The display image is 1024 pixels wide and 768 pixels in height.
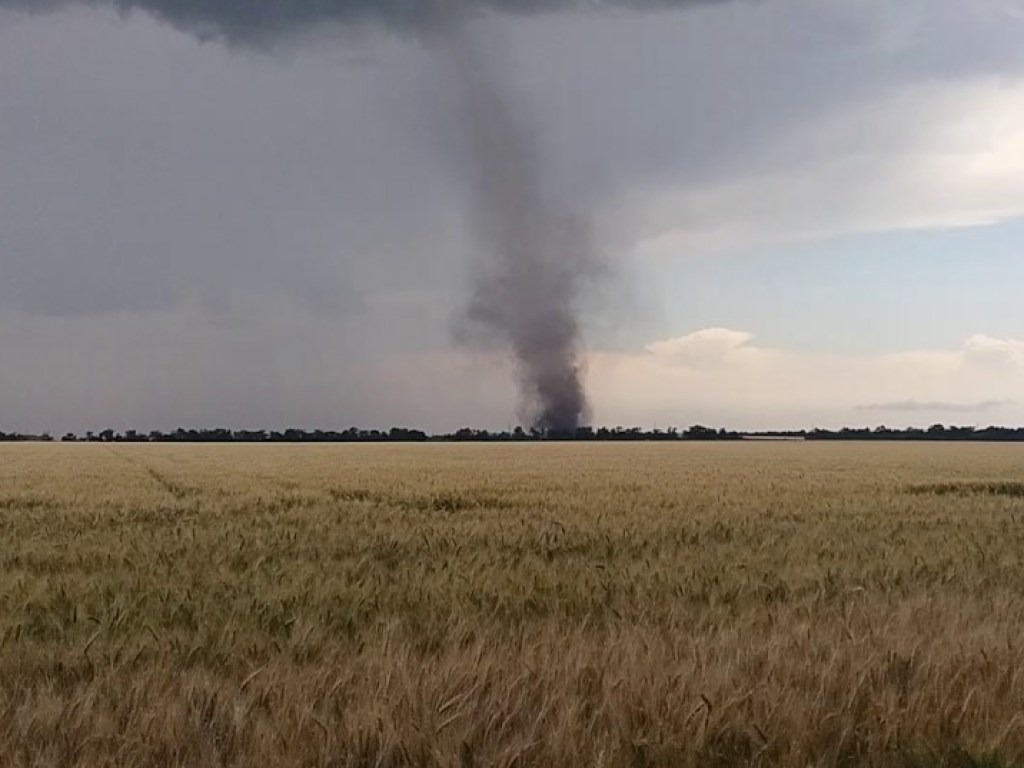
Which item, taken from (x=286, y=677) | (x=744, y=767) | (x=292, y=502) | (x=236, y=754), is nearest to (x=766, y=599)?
(x=744, y=767)

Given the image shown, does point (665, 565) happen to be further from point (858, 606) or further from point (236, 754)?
point (236, 754)

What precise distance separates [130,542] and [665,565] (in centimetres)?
518

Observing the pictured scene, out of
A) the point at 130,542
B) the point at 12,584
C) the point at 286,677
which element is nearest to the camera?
the point at 286,677

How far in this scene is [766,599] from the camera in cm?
657

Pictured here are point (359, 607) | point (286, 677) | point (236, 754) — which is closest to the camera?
point (236, 754)

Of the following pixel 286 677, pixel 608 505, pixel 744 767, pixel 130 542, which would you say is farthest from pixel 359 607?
pixel 608 505

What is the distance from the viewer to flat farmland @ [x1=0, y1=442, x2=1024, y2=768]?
3.45 meters

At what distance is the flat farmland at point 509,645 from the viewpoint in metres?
3.45

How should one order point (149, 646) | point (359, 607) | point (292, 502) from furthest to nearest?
1. point (292, 502)
2. point (359, 607)
3. point (149, 646)

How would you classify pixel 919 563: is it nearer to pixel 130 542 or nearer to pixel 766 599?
pixel 766 599

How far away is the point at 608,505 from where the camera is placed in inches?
555

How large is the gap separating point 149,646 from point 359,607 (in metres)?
1.49

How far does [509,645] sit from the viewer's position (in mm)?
4898

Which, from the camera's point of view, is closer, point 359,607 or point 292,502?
point 359,607
